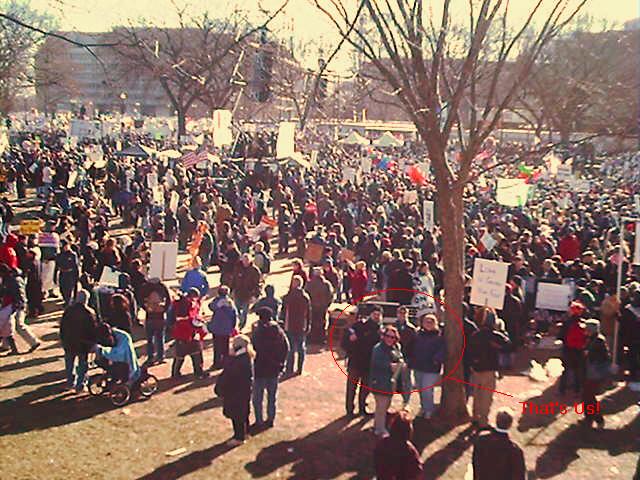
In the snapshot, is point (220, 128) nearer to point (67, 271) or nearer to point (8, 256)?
point (67, 271)

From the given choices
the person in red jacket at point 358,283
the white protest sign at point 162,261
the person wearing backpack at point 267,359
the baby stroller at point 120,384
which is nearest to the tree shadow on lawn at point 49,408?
the baby stroller at point 120,384

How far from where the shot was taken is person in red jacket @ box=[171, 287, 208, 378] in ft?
31.7

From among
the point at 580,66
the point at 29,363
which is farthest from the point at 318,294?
the point at 580,66

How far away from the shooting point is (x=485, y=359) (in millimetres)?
8234

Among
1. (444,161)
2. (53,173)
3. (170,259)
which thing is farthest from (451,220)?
(53,173)

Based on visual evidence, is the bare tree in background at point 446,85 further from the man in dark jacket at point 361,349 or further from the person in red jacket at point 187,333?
the person in red jacket at point 187,333

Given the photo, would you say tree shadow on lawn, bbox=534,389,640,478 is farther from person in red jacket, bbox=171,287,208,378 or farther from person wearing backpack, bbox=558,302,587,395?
person in red jacket, bbox=171,287,208,378

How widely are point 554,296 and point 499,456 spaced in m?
6.87

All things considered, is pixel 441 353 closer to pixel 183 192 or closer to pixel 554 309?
pixel 554 309

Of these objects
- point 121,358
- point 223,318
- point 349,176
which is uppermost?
point 349,176

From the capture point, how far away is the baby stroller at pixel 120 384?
8.75 metres

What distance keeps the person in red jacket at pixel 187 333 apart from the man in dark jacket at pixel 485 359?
147 inches

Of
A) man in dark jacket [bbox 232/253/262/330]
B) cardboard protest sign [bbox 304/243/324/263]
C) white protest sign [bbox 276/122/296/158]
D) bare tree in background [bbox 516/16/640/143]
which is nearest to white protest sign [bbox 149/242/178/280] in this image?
man in dark jacket [bbox 232/253/262/330]

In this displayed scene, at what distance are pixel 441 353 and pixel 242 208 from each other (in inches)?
533
